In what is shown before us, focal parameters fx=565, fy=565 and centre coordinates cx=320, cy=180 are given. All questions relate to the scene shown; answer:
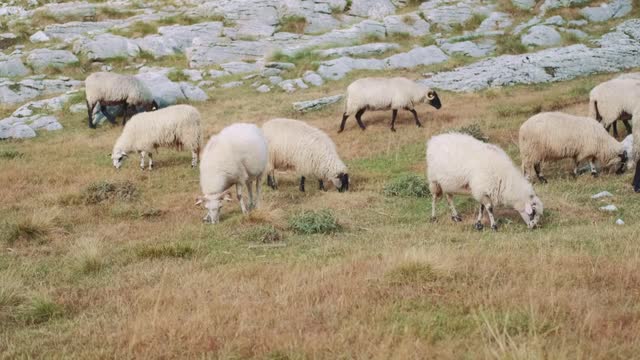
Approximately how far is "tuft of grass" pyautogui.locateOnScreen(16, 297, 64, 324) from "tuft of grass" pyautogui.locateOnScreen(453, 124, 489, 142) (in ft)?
43.0

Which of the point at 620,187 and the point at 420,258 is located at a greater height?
the point at 420,258

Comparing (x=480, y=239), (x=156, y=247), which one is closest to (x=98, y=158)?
(x=156, y=247)

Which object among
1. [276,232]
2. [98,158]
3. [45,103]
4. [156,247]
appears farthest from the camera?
[45,103]

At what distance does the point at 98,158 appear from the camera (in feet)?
58.2

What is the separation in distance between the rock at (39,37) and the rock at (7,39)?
3.43 ft

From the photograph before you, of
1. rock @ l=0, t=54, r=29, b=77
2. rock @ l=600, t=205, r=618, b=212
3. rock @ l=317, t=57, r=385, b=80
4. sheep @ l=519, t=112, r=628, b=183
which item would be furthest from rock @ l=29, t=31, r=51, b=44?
rock @ l=600, t=205, r=618, b=212

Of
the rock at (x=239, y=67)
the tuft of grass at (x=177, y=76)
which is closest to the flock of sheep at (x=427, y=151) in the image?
the rock at (x=239, y=67)

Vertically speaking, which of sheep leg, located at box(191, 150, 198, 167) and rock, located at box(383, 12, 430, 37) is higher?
rock, located at box(383, 12, 430, 37)

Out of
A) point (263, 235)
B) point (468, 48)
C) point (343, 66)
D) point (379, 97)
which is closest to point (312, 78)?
point (343, 66)

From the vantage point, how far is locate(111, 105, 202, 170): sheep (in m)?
16.5

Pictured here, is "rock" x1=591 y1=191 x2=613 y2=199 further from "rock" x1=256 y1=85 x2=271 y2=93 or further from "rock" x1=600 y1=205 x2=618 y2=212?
"rock" x1=256 y1=85 x2=271 y2=93

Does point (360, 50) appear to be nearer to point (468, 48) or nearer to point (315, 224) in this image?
point (468, 48)

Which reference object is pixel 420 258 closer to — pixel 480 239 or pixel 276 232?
pixel 480 239

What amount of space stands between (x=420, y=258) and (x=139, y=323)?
2878mm
